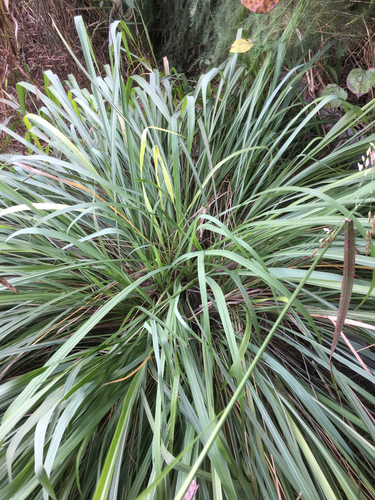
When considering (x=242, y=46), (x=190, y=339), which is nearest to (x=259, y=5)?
(x=242, y=46)

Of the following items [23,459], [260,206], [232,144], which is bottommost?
[23,459]

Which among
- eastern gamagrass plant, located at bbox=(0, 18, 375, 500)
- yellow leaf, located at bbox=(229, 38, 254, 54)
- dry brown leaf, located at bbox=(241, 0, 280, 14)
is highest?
dry brown leaf, located at bbox=(241, 0, 280, 14)

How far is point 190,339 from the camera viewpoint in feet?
2.12

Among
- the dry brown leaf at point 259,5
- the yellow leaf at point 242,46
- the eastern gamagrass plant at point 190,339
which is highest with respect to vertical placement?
the dry brown leaf at point 259,5

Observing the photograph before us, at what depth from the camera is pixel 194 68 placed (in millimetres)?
1263

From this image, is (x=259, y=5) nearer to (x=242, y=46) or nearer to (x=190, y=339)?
(x=242, y=46)

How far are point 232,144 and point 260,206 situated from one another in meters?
0.28

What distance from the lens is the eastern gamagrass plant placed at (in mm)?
444

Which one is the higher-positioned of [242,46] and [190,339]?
[242,46]

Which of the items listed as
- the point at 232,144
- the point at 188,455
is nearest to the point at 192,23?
the point at 232,144

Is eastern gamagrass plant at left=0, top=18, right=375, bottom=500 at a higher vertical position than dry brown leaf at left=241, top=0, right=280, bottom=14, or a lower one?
lower

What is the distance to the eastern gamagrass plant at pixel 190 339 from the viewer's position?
1.46 ft

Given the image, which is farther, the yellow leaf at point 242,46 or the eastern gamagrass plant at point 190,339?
the yellow leaf at point 242,46

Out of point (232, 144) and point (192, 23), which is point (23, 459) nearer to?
point (232, 144)
